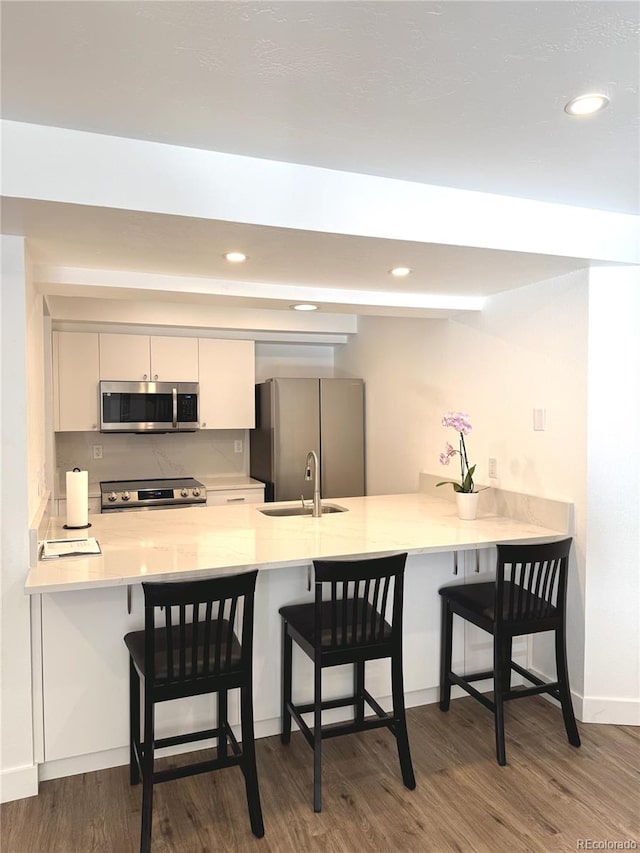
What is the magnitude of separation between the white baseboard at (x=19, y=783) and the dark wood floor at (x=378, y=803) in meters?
0.04

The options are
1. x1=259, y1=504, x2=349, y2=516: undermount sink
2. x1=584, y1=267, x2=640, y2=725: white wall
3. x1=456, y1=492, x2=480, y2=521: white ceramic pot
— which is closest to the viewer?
x1=584, y1=267, x2=640, y2=725: white wall

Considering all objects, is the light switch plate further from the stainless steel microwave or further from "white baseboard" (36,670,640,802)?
the stainless steel microwave

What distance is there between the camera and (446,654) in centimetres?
301

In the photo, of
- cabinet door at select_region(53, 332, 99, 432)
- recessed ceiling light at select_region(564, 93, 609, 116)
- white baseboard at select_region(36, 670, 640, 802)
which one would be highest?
recessed ceiling light at select_region(564, 93, 609, 116)

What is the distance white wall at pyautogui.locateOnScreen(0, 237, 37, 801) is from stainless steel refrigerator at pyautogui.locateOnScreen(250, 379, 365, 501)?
2668 millimetres

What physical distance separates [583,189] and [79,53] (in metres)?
1.84

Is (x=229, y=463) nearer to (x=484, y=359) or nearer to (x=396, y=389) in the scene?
(x=396, y=389)

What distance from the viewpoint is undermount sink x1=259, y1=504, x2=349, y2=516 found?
3654 millimetres

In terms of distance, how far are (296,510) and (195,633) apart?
168 centimetres

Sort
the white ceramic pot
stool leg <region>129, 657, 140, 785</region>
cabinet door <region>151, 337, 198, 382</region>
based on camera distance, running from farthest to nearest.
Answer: cabinet door <region>151, 337, 198, 382</region>, the white ceramic pot, stool leg <region>129, 657, 140, 785</region>

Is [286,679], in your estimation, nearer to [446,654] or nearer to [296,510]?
[446,654]

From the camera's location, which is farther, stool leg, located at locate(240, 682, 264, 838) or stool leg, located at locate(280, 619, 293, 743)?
stool leg, located at locate(280, 619, 293, 743)

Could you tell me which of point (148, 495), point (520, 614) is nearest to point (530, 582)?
point (520, 614)

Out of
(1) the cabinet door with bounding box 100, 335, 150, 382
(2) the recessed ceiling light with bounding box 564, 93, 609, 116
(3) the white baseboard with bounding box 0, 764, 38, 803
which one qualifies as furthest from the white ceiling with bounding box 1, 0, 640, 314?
(1) the cabinet door with bounding box 100, 335, 150, 382
